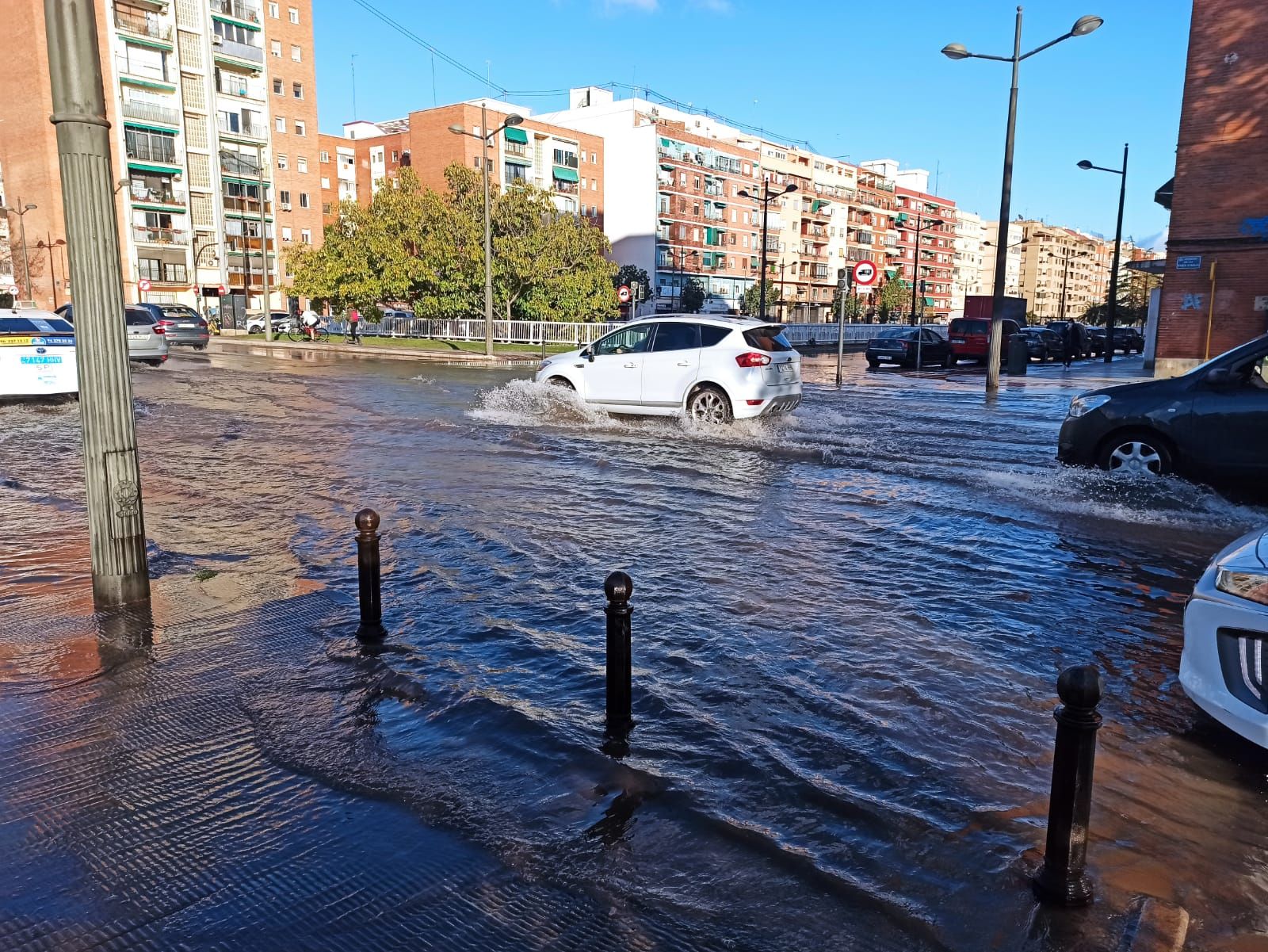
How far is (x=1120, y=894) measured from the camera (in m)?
3.03

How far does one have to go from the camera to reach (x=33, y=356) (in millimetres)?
15227

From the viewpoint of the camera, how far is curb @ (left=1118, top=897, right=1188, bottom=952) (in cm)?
278

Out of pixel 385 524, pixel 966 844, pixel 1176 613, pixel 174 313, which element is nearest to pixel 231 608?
pixel 385 524

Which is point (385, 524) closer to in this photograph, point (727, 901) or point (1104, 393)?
point (727, 901)

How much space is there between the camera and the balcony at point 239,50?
219 feet

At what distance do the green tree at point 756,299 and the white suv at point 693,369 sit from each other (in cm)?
7234

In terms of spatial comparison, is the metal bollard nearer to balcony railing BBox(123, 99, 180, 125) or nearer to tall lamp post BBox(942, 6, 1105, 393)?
tall lamp post BBox(942, 6, 1105, 393)

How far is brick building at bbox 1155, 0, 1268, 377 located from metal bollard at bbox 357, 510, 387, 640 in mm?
27161

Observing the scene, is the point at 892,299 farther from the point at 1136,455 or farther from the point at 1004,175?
the point at 1136,455

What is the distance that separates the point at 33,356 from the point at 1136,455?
15.7 meters

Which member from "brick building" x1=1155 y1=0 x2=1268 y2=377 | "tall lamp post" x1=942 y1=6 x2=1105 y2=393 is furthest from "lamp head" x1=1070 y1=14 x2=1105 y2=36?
"brick building" x1=1155 y1=0 x2=1268 y2=377

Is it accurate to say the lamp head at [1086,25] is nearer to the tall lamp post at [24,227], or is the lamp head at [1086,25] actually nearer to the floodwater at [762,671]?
the floodwater at [762,671]

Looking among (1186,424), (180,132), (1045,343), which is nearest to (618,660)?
(1186,424)

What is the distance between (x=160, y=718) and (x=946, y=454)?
10246 millimetres
